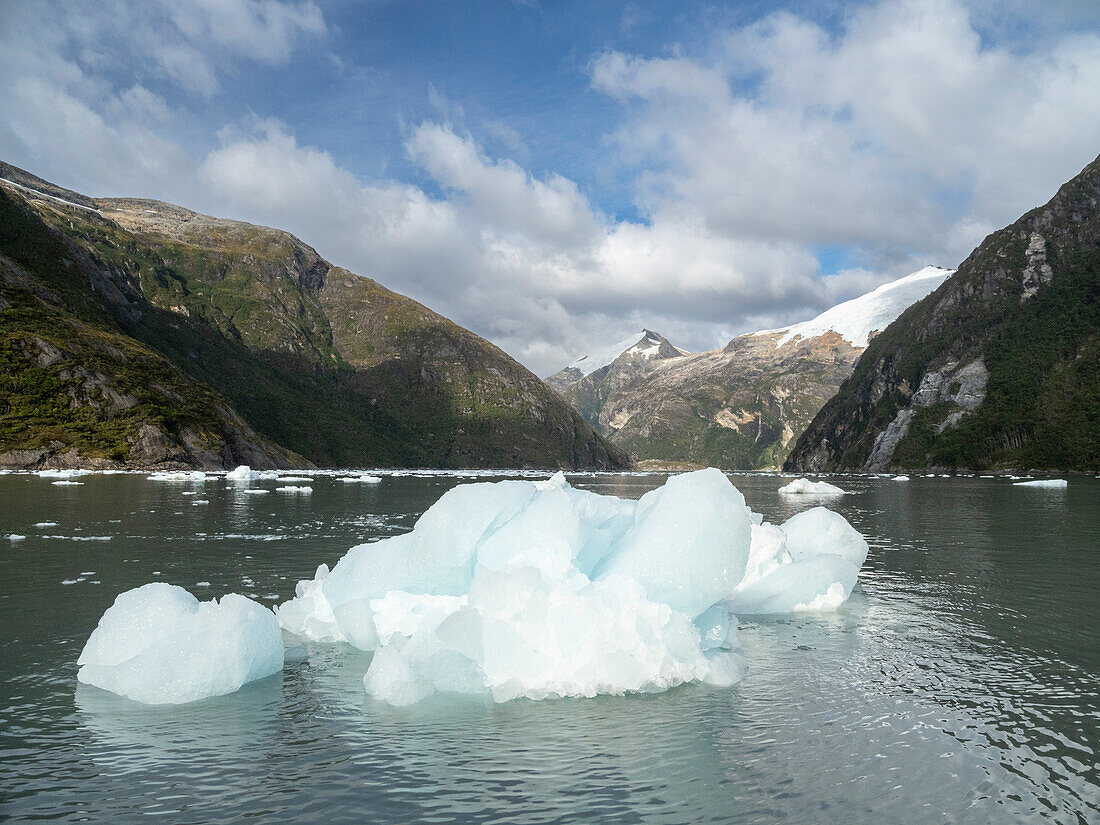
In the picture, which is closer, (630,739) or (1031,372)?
(630,739)

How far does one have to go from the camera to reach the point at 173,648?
11023mm

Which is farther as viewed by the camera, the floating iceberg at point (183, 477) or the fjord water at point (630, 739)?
the floating iceberg at point (183, 477)

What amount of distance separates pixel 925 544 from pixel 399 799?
112 ft

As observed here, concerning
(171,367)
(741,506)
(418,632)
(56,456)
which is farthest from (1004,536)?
(171,367)

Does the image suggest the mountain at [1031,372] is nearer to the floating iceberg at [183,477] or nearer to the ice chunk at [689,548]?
the ice chunk at [689,548]

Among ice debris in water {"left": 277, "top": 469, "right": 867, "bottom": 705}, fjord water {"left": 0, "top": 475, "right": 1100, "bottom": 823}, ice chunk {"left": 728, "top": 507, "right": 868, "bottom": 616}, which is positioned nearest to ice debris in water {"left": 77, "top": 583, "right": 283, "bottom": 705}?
fjord water {"left": 0, "top": 475, "right": 1100, "bottom": 823}

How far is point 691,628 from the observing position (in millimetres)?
12195

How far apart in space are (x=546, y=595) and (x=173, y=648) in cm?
646

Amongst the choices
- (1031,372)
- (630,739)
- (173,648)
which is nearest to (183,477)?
(173,648)

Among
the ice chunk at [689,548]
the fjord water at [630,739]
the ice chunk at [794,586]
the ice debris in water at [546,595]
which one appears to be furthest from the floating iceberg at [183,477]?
the ice chunk at [689,548]

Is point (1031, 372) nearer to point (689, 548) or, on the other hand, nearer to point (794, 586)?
point (794, 586)

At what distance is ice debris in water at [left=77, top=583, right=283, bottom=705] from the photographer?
1080 cm

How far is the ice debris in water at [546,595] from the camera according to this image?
11219 millimetres

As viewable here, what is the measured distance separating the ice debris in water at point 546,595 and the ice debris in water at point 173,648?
2.28 m
